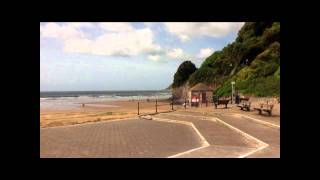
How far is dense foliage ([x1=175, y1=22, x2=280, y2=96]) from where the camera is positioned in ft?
122

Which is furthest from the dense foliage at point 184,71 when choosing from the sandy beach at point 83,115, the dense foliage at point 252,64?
the sandy beach at point 83,115

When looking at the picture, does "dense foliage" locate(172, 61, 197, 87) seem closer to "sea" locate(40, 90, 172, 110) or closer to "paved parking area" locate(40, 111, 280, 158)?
"sea" locate(40, 90, 172, 110)

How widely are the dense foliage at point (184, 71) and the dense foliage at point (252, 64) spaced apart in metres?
24.2

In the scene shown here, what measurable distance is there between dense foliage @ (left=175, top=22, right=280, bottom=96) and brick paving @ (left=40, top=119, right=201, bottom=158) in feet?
68.8

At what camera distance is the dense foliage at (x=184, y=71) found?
104 m

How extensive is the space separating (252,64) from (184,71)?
58772 mm

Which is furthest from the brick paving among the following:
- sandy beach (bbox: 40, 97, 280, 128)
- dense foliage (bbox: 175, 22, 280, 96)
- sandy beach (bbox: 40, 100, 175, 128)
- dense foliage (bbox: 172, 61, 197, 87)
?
dense foliage (bbox: 172, 61, 197, 87)

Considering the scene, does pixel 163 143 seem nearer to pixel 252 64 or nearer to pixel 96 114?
pixel 96 114

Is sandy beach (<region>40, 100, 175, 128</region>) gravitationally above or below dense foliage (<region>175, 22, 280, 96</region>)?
below

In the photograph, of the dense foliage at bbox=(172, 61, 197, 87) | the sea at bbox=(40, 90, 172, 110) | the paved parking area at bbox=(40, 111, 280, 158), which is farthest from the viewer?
the dense foliage at bbox=(172, 61, 197, 87)

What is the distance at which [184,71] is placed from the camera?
10525cm

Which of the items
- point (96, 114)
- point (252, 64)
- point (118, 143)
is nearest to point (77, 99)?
point (252, 64)

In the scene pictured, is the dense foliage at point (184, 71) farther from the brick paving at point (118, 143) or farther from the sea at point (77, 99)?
the brick paving at point (118, 143)
